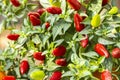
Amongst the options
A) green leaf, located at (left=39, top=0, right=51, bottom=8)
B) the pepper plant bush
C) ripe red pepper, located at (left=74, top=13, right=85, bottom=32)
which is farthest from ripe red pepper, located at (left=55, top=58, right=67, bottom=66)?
green leaf, located at (left=39, top=0, right=51, bottom=8)

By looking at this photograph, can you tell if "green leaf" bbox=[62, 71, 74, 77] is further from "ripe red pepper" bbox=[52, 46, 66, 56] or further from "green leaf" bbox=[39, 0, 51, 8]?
"green leaf" bbox=[39, 0, 51, 8]

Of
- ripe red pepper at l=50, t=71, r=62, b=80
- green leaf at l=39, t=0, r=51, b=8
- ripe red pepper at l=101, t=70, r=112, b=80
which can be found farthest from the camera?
green leaf at l=39, t=0, r=51, b=8

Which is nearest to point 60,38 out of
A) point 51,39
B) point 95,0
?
point 51,39

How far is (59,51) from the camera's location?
890 mm

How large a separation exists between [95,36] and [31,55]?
9.8 inches

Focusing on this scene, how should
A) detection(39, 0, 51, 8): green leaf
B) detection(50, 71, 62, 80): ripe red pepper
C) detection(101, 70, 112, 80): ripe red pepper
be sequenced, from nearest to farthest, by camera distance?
detection(101, 70, 112, 80): ripe red pepper, detection(50, 71, 62, 80): ripe red pepper, detection(39, 0, 51, 8): green leaf

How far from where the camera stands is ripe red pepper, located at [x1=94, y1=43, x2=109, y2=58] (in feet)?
2.66

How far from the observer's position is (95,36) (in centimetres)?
86

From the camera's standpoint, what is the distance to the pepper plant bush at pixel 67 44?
829 millimetres

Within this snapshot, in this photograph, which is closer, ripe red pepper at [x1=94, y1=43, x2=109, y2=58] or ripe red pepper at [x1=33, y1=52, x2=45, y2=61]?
ripe red pepper at [x1=94, y1=43, x2=109, y2=58]

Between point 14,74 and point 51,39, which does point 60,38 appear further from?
point 14,74

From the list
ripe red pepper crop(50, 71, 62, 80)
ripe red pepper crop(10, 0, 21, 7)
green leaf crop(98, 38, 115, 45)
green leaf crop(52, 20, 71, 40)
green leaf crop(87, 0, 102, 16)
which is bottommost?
ripe red pepper crop(50, 71, 62, 80)

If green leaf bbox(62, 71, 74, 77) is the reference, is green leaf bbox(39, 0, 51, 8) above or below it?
above

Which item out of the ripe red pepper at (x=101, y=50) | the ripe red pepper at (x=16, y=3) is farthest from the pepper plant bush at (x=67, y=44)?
the ripe red pepper at (x=16, y=3)
